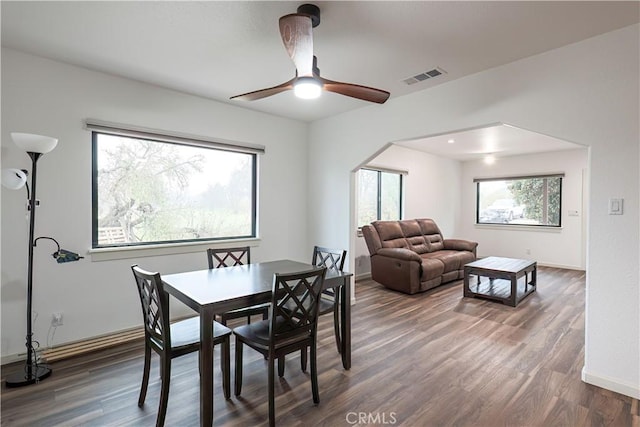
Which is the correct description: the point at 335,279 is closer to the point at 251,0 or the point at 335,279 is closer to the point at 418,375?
the point at 418,375

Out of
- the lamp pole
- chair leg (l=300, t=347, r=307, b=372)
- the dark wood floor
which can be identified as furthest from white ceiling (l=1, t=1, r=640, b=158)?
the dark wood floor

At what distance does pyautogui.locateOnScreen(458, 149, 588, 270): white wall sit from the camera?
657 centimetres

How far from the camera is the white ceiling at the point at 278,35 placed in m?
2.06

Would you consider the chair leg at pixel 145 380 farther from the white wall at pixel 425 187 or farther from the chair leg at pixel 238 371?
the white wall at pixel 425 187

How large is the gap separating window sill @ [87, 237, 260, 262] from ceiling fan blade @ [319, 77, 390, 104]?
8.25ft

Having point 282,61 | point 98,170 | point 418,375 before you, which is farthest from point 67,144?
point 418,375

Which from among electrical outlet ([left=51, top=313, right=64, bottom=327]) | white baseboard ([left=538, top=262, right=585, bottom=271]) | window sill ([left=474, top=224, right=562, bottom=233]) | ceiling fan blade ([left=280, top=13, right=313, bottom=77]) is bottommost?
white baseboard ([left=538, top=262, right=585, bottom=271])

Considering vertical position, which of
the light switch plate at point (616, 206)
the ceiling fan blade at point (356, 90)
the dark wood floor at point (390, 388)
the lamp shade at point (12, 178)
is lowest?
the dark wood floor at point (390, 388)

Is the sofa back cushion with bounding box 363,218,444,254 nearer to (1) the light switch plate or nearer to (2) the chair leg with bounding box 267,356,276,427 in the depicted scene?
(1) the light switch plate

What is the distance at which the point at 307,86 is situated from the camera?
82.6 inches

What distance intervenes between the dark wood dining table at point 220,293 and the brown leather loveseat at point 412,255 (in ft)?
7.52

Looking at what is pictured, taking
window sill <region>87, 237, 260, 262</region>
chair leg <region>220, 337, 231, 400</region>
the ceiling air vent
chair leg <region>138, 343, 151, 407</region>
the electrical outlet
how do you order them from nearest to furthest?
chair leg <region>138, 343, 151, 407</region> < chair leg <region>220, 337, 231, 400</region> < the electrical outlet < the ceiling air vent < window sill <region>87, 237, 260, 262</region>

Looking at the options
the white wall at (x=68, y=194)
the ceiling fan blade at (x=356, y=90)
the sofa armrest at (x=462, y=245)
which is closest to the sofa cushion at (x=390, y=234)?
the sofa armrest at (x=462, y=245)

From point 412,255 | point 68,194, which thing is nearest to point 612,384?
point 412,255
